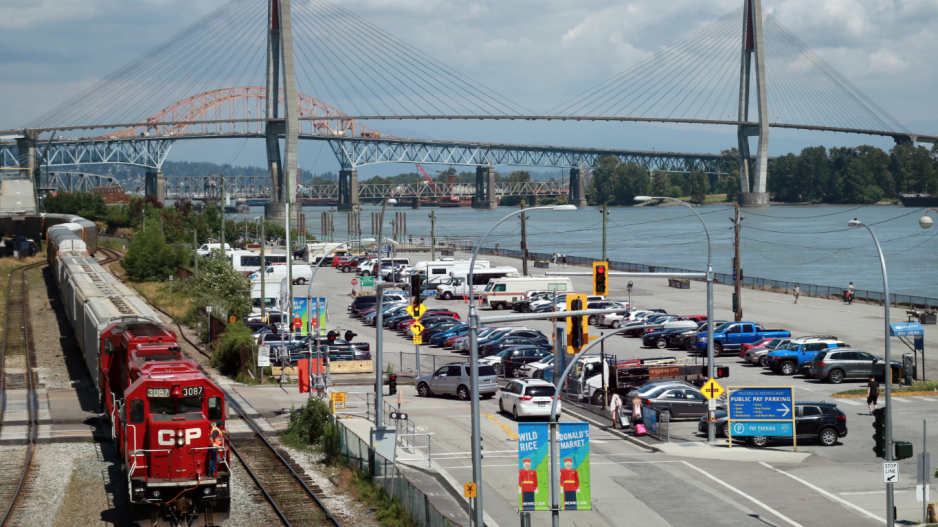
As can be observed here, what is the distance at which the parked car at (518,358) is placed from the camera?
135ft

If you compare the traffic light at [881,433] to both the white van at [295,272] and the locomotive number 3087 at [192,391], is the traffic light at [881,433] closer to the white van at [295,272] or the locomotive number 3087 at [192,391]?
the locomotive number 3087 at [192,391]

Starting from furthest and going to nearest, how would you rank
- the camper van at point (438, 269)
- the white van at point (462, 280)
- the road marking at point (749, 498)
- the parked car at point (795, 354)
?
1. the camper van at point (438, 269)
2. the white van at point (462, 280)
3. the parked car at point (795, 354)
4. the road marking at point (749, 498)

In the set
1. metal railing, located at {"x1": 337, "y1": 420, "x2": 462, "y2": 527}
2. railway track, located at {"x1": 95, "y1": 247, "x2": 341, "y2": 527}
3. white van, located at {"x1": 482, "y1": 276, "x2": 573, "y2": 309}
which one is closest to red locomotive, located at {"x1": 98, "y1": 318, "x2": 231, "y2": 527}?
railway track, located at {"x1": 95, "y1": 247, "x2": 341, "y2": 527}

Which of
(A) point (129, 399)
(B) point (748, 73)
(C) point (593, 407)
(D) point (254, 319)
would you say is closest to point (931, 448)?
(C) point (593, 407)

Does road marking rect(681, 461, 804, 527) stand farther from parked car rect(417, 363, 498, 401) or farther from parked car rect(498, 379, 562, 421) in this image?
parked car rect(417, 363, 498, 401)

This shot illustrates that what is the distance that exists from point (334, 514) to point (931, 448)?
17.4 meters

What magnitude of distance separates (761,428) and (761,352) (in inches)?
579

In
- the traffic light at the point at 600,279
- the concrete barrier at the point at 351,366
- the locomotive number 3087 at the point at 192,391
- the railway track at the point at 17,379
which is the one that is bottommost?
the concrete barrier at the point at 351,366

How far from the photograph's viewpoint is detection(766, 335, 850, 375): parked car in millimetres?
40469

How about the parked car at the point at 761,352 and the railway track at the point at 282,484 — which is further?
the parked car at the point at 761,352

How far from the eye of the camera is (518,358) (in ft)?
136

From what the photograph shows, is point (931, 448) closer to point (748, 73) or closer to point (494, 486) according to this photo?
point (494, 486)

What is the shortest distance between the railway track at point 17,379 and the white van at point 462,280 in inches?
1105

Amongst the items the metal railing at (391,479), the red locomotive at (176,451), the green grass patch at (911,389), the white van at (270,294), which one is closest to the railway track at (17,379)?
the red locomotive at (176,451)
